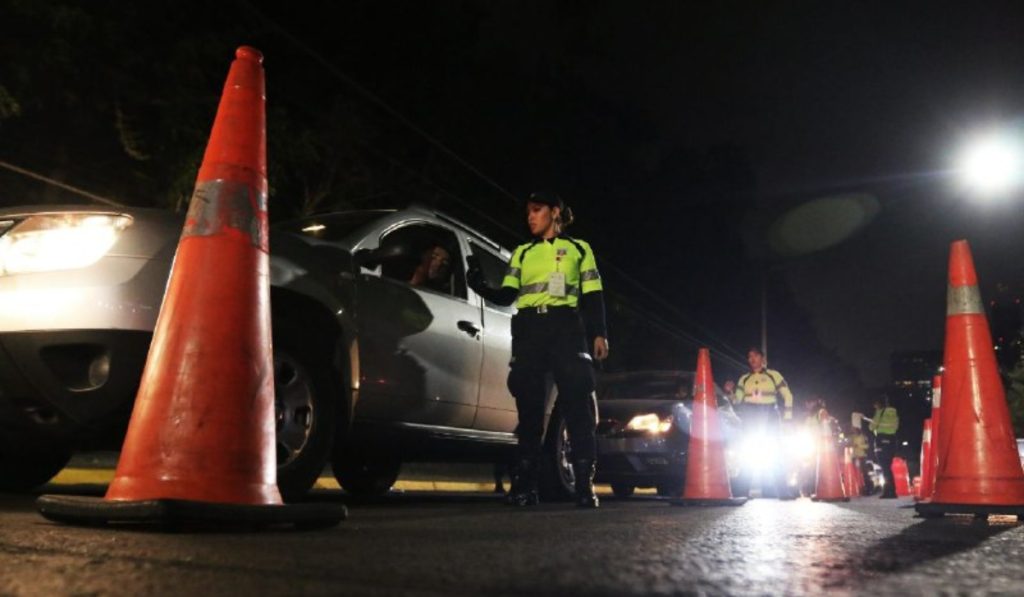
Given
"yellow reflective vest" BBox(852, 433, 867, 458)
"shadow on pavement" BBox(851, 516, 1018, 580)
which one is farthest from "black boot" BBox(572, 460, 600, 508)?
"yellow reflective vest" BBox(852, 433, 867, 458)

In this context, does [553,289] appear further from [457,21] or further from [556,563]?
[457,21]

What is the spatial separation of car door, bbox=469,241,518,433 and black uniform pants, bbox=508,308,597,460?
16.2 inches

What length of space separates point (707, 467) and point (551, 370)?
208cm

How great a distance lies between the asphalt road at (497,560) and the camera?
236 cm

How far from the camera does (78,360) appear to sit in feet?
13.8

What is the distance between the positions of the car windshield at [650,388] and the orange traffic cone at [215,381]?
24.6 ft

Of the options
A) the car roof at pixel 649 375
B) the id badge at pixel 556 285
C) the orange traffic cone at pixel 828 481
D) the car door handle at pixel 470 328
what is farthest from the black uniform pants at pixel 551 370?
the orange traffic cone at pixel 828 481

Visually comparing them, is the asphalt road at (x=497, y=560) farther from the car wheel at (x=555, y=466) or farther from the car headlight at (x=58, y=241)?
the car wheel at (x=555, y=466)

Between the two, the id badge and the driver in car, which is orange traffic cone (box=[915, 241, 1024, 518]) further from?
the driver in car

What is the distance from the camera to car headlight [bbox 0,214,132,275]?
14.3 ft

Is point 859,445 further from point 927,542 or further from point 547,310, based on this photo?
point 927,542

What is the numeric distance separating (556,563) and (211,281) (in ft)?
5.47

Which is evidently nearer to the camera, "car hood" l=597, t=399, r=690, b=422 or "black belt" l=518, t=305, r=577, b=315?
"black belt" l=518, t=305, r=577, b=315

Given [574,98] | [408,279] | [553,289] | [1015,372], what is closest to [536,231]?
[553,289]
